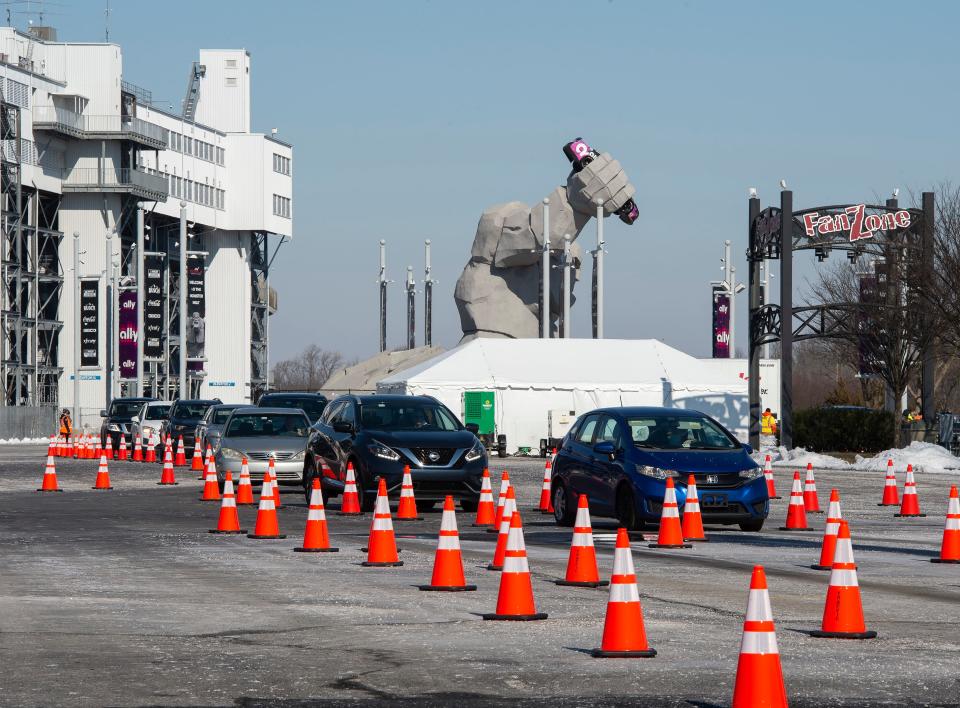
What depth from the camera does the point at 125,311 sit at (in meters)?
89.0

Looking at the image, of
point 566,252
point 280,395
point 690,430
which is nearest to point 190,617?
point 690,430

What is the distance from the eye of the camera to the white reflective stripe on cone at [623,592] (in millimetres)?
9539

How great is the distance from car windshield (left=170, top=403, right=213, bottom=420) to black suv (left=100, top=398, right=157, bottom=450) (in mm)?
4452

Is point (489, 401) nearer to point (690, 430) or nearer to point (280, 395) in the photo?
point (280, 395)

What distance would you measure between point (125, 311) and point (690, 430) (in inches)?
2766

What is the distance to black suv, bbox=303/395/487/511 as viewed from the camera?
2441 centimetres

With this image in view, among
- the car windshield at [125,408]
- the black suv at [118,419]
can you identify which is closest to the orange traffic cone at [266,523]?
the black suv at [118,419]

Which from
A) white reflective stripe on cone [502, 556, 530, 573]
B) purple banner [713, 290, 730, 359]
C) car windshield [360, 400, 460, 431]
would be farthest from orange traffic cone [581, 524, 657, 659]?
purple banner [713, 290, 730, 359]

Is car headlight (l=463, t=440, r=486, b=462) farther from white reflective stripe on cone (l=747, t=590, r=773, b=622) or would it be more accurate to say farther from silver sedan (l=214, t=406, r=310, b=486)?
white reflective stripe on cone (l=747, t=590, r=773, b=622)

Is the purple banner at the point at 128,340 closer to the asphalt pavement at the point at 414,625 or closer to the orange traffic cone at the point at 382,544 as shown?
the asphalt pavement at the point at 414,625

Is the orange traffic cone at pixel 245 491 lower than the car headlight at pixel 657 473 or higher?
lower

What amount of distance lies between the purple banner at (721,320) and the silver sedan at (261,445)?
184ft

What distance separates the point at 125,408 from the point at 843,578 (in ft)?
147

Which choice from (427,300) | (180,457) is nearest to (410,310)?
(427,300)
